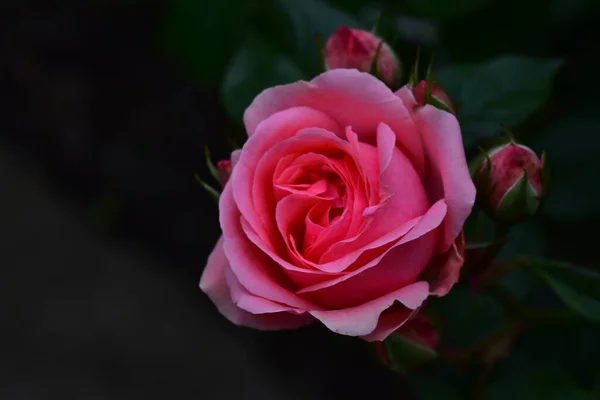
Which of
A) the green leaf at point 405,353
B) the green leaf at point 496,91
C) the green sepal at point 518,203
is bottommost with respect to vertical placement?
the green leaf at point 405,353

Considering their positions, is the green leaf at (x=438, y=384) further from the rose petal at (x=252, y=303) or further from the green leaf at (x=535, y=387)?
the rose petal at (x=252, y=303)

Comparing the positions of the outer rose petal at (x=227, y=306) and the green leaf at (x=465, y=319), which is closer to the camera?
the outer rose petal at (x=227, y=306)

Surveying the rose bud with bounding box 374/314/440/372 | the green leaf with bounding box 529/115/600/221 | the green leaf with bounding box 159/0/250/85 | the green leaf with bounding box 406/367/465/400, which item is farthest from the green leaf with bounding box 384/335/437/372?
the green leaf with bounding box 159/0/250/85

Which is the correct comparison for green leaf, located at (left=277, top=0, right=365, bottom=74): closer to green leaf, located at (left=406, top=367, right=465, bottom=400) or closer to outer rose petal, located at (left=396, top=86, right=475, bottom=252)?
outer rose petal, located at (left=396, top=86, right=475, bottom=252)

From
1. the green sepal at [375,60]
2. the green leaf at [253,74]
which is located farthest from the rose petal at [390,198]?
the green leaf at [253,74]

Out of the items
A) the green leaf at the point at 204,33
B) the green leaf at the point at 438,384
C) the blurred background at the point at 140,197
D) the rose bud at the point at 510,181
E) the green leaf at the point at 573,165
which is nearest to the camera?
the rose bud at the point at 510,181

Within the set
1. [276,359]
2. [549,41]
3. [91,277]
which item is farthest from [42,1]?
[549,41]
